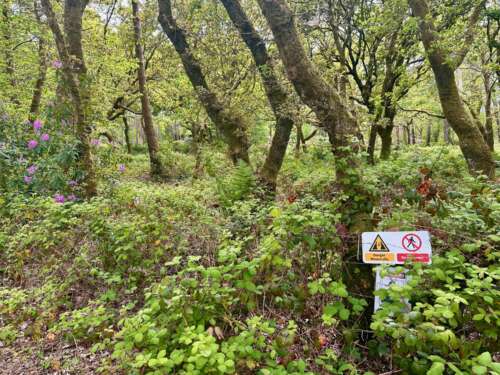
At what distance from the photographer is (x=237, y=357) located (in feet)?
5.83

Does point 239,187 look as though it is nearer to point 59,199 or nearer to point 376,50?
point 59,199

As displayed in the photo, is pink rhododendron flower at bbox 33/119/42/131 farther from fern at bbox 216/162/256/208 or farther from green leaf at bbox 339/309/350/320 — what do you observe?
green leaf at bbox 339/309/350/320

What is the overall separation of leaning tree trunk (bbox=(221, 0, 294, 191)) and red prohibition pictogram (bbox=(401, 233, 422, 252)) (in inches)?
145

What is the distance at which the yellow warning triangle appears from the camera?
6.50ft

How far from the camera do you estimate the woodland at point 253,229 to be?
5.82 ft

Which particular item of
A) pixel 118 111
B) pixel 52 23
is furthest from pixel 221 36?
pixel 118 111

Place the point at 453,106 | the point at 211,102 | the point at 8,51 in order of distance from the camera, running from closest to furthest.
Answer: the point at 453,106
the point at 211,102
the point at 8,51

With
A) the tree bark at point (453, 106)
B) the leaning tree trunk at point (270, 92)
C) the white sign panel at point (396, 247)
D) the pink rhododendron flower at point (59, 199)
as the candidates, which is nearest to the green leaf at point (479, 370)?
the white sign panel at point (396, 247)

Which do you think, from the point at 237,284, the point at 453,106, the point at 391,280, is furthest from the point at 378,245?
the point at 453,106

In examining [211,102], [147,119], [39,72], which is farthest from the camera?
[147,119]

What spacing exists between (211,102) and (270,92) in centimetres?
143

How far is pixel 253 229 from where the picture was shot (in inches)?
134

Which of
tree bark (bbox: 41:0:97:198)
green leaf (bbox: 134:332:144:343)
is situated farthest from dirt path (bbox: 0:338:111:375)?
tree bark (bbox: 41:0:97:198)

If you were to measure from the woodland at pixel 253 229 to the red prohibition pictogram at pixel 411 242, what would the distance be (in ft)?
0.51
